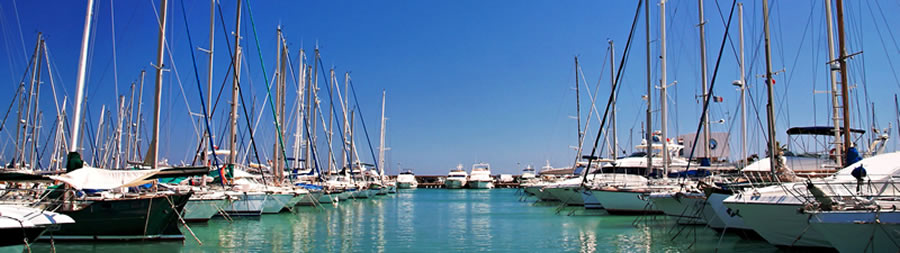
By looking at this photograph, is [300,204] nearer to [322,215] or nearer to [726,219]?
[322,215]

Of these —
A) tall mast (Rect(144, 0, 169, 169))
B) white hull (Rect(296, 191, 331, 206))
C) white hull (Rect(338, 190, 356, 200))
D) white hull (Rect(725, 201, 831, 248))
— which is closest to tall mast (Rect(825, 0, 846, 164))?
white hull (Rect(725, 201, 831, 248))

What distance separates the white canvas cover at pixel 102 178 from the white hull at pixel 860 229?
17374 mm

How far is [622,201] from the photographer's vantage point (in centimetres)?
3306

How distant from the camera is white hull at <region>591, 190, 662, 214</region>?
1271 inches

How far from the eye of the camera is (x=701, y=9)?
33.1 meters

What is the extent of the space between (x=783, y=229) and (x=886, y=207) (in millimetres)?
3411

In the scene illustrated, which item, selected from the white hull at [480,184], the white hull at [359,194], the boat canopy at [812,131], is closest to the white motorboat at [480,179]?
the white hull at [480,184]

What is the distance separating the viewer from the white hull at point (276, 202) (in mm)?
34344

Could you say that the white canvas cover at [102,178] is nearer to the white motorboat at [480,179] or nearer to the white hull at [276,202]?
the white hull at [276,202]

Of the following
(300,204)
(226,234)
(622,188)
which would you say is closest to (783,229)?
(622,188)

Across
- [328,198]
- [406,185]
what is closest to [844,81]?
[328,198]

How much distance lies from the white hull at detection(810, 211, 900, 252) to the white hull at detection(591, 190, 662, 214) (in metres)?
17.5

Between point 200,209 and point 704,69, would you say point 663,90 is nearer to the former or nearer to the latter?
point 704,69

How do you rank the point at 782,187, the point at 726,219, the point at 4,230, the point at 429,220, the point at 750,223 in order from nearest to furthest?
1. the point at 4,230
2. the point at 782,187
3. the point at 750,223
4. the point at 726,219
5. the point at 429,220
